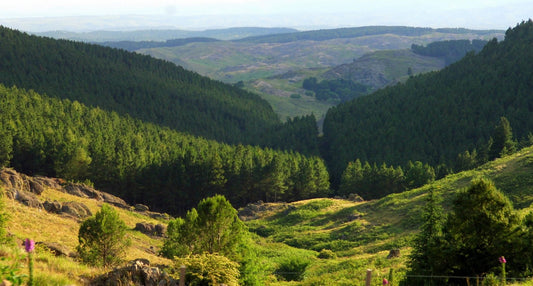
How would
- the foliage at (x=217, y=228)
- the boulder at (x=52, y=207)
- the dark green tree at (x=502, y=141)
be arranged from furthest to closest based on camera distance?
the dark green tree at (x=502, y=141)
the boulder at (x=52, y=207)
the foliage at (x=217, y=228)

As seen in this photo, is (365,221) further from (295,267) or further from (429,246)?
(429,246)

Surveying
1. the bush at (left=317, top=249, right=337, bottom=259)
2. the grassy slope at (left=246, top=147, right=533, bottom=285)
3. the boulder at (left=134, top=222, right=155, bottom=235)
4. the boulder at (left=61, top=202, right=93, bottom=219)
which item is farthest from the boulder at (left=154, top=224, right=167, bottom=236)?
the bush at (left=317, top=249, right=337, bottom=259)

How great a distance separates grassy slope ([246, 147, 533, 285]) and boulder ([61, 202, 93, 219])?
3175cm

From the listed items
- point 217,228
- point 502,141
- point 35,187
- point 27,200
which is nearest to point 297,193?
point 502,141

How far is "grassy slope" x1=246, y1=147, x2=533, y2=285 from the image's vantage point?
57219 millimetres

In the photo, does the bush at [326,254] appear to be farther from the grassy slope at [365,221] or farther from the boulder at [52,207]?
the boulder at [52,207]

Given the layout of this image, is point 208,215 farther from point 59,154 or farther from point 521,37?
point 521,37

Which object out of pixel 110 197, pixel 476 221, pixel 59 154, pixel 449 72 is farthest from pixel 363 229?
pixel 449 72

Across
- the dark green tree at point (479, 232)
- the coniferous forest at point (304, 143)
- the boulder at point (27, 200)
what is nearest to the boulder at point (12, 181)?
the boulder at point (27, 200)

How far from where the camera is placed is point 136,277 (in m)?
20.0

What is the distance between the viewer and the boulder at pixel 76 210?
68.1 metres

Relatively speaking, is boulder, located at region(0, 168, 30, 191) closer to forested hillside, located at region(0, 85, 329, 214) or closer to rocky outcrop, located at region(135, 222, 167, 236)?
rocky outcrop, located at region(135, 222, 167, 236)

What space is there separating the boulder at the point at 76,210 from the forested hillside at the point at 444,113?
86.8 meters

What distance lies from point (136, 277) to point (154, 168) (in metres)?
95.8
